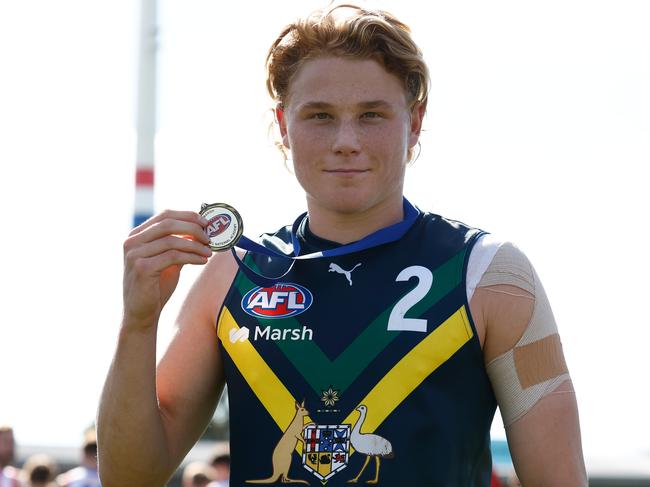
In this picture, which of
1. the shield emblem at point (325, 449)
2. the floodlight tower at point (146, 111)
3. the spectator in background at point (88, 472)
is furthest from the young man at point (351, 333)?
the spectator in background at point (88, 472)

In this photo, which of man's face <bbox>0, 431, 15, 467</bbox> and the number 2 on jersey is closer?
the number 2 on jersey

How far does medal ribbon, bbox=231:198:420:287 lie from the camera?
331 centimetres

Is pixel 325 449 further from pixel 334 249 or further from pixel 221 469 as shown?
pixel 221 469

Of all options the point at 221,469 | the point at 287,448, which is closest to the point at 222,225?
the point at 287,448

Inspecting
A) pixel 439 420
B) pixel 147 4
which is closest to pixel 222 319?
pixel 439 420

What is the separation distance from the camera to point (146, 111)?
8.72 metres

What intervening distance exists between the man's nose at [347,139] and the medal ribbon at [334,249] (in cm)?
27

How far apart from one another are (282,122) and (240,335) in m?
0.63

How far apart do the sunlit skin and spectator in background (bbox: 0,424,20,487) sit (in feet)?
33.6

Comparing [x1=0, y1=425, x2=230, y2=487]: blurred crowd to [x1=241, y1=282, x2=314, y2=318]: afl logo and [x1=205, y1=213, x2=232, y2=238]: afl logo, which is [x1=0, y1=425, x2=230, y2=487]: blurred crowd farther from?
[x1=205, y1=213, x2=232, y2=238]: afl logo

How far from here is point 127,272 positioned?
3131 mm

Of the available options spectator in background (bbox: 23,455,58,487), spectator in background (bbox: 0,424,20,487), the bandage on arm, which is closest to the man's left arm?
the bandage on arm

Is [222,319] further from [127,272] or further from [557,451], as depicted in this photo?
[557,451]

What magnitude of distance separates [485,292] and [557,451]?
0.43 metres
